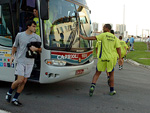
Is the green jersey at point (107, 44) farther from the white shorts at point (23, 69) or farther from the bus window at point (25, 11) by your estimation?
the white shorts at point (23, 69)

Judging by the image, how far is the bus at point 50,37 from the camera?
5293mm

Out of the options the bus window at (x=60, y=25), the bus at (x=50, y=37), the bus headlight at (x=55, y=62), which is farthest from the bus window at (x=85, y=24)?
the bus headlight at (x=55, y=62)

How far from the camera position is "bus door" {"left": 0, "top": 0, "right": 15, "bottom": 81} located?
5.62 meters

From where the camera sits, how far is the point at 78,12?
6215 mm

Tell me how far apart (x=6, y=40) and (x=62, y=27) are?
158cm

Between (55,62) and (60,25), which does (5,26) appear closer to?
(60,25)

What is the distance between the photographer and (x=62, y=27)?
18.5 feet

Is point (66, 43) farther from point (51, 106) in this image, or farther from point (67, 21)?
point (51, 106)

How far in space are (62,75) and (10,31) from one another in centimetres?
184

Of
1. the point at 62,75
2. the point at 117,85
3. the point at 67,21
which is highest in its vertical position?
the point at 67,21

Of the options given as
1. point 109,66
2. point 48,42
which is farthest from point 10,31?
point 109,66

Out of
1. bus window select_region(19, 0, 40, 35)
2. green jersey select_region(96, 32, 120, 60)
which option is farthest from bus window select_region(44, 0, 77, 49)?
green jersey select_region(96, 32, 120, 60)

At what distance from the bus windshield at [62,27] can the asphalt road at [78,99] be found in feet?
4.33

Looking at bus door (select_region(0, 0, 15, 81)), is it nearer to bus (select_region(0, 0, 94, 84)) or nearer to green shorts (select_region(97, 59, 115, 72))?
bus (select_region(0, 0, 94, 84))
